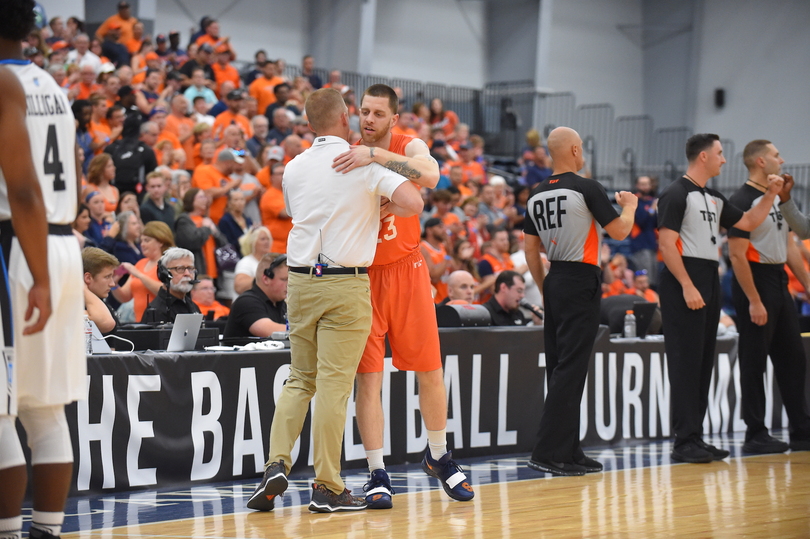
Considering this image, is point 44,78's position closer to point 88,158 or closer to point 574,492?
point 574,492

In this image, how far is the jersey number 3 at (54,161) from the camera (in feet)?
10.6

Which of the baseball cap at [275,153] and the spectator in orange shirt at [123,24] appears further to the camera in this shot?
the spectator in orange shirt at [123,24]

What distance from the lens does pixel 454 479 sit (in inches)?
195

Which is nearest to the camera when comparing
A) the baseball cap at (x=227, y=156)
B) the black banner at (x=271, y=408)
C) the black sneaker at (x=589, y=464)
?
the black banner at (x=271, y=408)

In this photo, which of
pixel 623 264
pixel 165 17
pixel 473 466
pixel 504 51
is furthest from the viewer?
pixel 504 51

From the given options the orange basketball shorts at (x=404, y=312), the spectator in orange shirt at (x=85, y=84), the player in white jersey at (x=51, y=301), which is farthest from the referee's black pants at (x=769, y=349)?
the spectator in orange shirt at (x=85, y=84)

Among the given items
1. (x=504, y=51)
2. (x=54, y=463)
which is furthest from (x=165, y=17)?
(x=54, y=463)

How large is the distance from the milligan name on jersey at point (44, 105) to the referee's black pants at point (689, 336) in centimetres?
433

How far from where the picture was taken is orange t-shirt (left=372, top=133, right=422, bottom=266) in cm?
496

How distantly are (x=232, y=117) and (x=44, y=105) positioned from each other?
9786 mm

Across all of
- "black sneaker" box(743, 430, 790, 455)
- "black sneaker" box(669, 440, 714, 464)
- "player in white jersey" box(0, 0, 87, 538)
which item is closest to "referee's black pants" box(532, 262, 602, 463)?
"black sneaker" box(669, 440, 714, 464)

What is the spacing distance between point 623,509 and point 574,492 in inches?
20.6

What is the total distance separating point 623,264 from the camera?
40.0ft

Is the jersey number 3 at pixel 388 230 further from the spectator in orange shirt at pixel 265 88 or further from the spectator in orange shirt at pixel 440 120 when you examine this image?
the spectator in orange shirt at pixel 440 120
